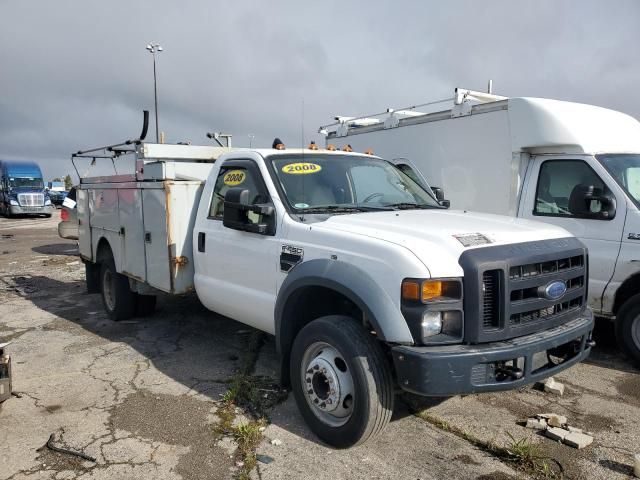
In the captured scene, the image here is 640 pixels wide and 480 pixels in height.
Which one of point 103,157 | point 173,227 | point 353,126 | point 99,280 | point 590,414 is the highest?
point 353,126

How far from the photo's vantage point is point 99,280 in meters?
7.46

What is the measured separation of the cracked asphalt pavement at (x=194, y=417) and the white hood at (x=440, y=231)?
4.50ft

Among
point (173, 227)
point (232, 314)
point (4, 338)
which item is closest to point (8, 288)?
point (4, 338)

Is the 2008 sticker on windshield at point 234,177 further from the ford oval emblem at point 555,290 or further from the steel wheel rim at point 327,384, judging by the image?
the ford oval emblem at point 555,290

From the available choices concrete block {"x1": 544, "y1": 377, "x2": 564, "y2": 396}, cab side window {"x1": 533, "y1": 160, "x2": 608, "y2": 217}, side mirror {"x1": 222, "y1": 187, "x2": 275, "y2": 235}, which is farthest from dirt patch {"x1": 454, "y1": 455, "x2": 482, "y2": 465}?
cab side window {"x1": 533, "y1": 160, "x2": 608, "y2": 217}

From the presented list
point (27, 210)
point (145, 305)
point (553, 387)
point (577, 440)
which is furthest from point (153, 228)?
point (27, 210)

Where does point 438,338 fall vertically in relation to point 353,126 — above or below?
below

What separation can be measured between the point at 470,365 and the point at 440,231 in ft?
2.82

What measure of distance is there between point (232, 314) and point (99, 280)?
361 cm

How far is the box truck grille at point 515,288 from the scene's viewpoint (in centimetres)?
307

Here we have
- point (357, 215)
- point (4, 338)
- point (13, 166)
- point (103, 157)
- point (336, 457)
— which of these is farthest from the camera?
point (13, 166)

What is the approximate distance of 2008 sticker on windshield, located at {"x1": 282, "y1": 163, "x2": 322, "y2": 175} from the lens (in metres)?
4.40

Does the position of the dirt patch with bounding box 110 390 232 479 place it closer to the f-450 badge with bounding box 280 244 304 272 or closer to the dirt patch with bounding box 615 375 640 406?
the f-450 badge with bounding box 280 244 304 272

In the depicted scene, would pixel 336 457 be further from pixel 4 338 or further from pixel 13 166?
pixel 13 166
